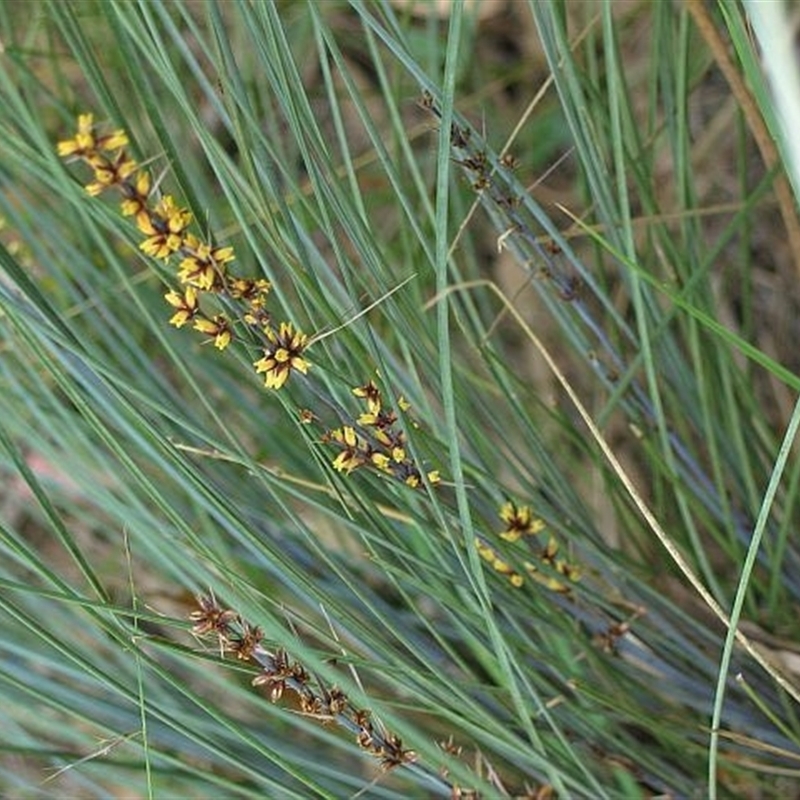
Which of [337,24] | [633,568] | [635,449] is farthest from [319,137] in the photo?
[337,24]

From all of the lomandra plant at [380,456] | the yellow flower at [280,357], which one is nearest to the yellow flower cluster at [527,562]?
the lomandra plant at [380,456]

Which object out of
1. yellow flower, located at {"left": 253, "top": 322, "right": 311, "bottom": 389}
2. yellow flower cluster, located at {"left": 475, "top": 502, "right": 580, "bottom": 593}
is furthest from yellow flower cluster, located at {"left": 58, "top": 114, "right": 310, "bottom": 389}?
yellow flower cluster, located at {"left": 475, "top": 502, "right": 580, "bottom": 593}

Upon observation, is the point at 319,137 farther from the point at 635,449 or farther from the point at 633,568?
the point at 635,449

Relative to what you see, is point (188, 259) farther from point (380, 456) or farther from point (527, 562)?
point (527, 562)

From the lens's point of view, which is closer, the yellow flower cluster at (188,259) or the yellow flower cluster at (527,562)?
the yellow flower cluster at (188,259)

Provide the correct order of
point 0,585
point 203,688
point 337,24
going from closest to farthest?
point 0,585 < point 203,688 < point 337,24

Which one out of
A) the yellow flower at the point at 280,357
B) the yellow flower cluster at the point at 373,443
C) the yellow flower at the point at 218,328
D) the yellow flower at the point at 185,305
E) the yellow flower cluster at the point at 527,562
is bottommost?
the yellow flower cluster at the point at 527,562

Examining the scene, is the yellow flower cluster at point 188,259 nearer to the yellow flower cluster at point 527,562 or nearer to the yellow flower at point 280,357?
the yellow flower at point 280,357

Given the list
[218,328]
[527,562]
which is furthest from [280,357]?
[527,562]
